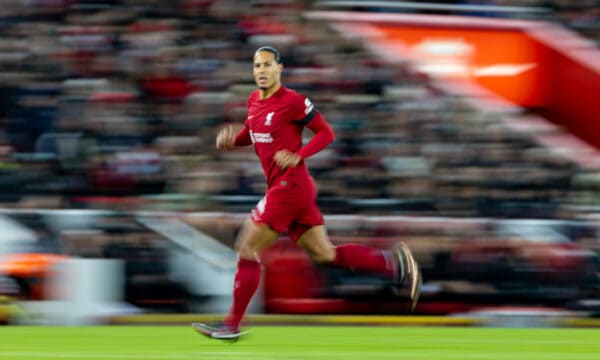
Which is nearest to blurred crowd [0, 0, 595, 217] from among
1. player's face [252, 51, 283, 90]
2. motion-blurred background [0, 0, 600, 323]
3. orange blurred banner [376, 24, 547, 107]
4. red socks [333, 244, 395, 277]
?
motion-blurred background [0, 0, 600, 323]

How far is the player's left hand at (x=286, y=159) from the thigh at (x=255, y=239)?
17.4 inches

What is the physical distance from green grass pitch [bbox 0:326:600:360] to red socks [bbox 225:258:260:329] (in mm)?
209

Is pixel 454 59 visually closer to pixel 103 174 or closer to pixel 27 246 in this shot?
pixel 103 174

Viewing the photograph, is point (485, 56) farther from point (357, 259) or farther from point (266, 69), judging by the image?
point (266, 69)

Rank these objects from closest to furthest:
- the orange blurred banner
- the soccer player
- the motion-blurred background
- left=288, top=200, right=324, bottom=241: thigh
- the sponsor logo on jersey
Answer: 1. the soccer player
2. the sponsor logo on jersey
3. left=288, top=200, right=324, bottom=241: thigh
4. the motion-blurred background
5. the orange blurred banner

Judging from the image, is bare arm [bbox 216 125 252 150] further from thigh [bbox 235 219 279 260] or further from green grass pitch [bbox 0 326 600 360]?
green grass pitch [bbox 0 326 600 360]

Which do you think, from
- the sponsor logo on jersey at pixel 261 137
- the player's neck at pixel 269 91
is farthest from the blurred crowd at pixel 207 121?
the player's neck at pixel 269 91

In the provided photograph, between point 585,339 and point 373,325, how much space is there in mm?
2314

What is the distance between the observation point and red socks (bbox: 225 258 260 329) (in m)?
7.92

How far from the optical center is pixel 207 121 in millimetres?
12922

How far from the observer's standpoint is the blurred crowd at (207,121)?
12.3 metres

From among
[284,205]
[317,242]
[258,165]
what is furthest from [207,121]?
[284,205]

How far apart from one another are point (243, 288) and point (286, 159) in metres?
0.87

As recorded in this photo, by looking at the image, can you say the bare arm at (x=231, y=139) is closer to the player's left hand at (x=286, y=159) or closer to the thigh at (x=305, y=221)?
the player's left hand at (x=286, y=159)
